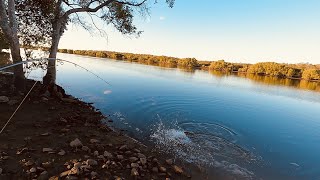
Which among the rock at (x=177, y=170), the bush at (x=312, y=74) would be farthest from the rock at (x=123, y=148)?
the bush at (x=312, y=74)

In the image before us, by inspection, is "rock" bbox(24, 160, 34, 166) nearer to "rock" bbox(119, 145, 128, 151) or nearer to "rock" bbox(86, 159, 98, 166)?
"rock" bbox(86, 159, 98, 166)

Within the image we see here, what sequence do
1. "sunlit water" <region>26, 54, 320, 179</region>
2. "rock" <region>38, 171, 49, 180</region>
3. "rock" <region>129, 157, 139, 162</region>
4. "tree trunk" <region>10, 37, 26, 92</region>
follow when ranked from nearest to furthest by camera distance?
"rock" <region>38, 171, 49, 180</region> → "rock" <region>129, 157, 139, 162</region> → "sunlit water" <region>26, 54, 320, 179</region> → "tree trunk" <region>10, 37, 26, 92</region>

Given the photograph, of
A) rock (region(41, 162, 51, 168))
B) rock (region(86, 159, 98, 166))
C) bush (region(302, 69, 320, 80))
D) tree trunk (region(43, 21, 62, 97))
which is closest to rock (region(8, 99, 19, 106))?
tree trunk (region(43, 21, 62, 97))

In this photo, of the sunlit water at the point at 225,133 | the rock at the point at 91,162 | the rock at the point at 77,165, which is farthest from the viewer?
the sunlit water at the point at 225,133

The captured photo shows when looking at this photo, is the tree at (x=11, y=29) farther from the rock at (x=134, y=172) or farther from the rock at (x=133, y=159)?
the rock at (x=134, y=172)

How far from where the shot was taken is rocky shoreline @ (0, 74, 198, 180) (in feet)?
21.0

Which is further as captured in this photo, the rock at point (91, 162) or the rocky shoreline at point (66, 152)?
the rock at point (91, 162)

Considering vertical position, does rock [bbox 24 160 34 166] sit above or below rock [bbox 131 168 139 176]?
above

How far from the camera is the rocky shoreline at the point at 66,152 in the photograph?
6.39 meters

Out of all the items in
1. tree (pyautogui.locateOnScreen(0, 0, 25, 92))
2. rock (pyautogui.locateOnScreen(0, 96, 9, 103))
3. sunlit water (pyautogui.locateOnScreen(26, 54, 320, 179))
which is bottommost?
sunlit water (pyautogui.locateOnScreen(26, 54, 320, 179))

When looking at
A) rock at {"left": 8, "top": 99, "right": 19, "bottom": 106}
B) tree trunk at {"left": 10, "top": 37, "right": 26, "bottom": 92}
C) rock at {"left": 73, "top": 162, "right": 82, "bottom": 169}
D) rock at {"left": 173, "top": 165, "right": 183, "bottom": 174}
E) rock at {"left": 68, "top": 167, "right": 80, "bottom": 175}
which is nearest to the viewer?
rock at {"left": 68, "top": 167, "right": 80, "bottom": 175}

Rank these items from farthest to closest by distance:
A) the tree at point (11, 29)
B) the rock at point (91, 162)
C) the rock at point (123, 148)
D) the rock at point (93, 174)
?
the tree at point (11, 29) < the rock at point (123, 148) < the rock at point (91, 162) < the rock at point (93, 174)

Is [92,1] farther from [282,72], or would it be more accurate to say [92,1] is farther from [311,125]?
[282,72]

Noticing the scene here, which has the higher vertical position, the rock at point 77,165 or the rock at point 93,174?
the rock at point 77,165
